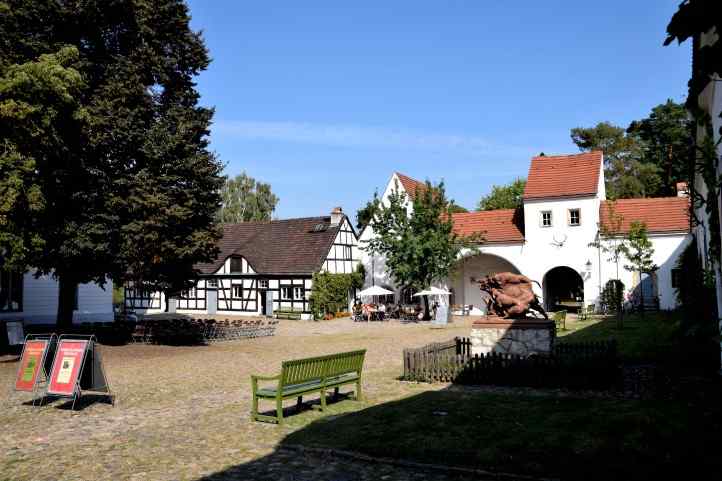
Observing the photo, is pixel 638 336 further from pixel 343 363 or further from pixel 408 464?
pixel 408 464

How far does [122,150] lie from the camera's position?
22109 mm

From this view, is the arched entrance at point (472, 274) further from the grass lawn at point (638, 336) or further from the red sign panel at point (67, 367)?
the red sign panel at point (67, 367)

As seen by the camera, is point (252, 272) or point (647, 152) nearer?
point (252, 272)

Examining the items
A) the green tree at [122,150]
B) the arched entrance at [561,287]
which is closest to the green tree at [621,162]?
the arched entrance at [561,287]

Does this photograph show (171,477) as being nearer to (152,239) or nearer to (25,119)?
(25,119)

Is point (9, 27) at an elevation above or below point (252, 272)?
above

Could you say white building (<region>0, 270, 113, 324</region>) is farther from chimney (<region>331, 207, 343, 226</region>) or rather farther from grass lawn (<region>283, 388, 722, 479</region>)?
grass lawn (<region>283, 388, 722, 479</region>)

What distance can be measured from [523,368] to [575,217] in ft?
91.3

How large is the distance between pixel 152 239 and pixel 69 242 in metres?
2.56

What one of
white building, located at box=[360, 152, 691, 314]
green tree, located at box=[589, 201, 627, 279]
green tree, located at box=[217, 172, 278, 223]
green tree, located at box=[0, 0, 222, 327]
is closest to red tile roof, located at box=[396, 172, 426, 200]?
white building, located at box=[360, 152, 691, 314]

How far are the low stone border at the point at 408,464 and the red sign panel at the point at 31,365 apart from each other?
20.1 feet

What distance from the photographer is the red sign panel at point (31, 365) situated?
12.1m

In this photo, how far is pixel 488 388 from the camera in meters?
→ 12.9

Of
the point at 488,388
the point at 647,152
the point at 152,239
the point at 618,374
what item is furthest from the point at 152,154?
the point at 647,152
